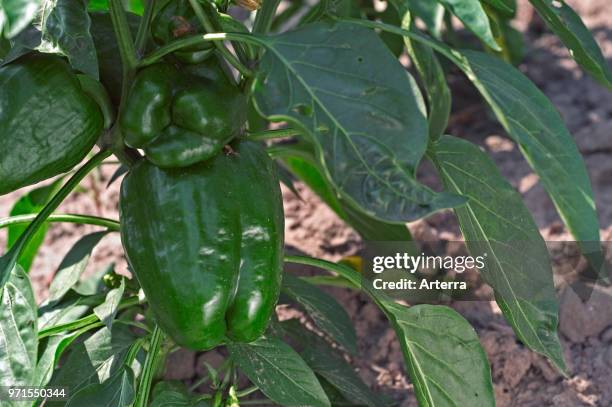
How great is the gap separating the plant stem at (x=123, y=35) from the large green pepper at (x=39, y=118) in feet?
0.23

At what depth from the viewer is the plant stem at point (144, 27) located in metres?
1.09

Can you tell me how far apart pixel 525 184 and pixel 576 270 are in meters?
0.36

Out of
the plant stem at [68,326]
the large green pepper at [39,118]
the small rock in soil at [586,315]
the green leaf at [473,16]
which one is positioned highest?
the green leaf at [473,16]

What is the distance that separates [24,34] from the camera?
1.01 m

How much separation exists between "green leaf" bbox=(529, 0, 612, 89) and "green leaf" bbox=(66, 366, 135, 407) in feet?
2.20

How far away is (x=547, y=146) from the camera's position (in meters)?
0.92

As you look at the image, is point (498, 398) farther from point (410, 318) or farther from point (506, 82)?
point (506, 82)

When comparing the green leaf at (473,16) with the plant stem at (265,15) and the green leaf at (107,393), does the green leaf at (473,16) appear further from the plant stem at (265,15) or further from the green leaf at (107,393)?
the green leaf at (107,393)

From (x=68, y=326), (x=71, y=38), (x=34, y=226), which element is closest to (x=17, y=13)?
(x=71, y=38)

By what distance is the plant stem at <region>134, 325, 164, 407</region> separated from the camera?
1141 mm

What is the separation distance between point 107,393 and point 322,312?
0.36 m

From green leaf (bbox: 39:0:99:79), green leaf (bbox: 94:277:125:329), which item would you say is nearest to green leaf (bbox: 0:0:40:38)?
green leaf (bbox: 39:0:99:79)

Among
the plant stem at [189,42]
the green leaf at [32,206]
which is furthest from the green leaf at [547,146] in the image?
the green leaf at [32,206]

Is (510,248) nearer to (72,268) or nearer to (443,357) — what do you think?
(443,357)
